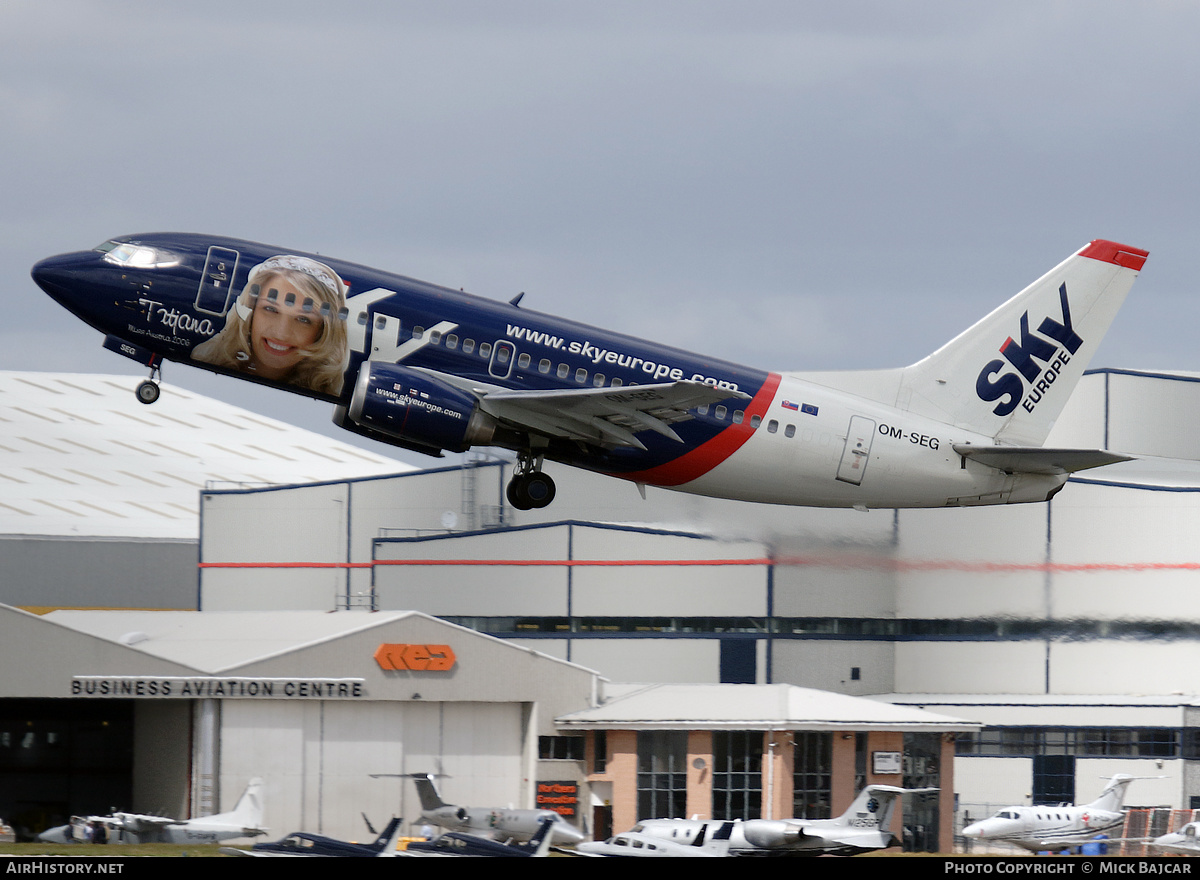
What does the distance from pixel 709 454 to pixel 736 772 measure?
23332 millimetres

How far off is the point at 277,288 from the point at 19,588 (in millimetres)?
56376

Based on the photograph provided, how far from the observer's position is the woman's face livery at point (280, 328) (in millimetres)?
35562

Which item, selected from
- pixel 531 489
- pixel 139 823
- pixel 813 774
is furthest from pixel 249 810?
pixel 813 774

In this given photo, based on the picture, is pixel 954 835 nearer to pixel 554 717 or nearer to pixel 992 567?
pixel 992 567

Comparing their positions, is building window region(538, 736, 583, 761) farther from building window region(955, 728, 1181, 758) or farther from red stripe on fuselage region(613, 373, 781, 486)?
red stripe on fuselage region(613, 373, 781, 486)

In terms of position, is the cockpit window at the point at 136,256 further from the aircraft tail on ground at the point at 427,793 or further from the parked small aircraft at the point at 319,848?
the aircraft tail on ground at the point at 427,793

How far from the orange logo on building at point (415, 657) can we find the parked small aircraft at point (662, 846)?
973 cm

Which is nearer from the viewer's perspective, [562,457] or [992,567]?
[562,457]

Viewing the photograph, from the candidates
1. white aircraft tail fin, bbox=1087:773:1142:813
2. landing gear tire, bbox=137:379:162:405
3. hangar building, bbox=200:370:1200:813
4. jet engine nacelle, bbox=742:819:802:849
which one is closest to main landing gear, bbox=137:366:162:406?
landing gear tire, bbox=137:379:162:405

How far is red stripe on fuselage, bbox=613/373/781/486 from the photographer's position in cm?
3844

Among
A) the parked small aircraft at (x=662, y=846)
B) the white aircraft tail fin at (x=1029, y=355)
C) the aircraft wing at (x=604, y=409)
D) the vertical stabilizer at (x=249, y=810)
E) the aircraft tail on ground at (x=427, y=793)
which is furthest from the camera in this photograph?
the aircraft tail on ground at (x=427, y=793)

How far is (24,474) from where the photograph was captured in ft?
309

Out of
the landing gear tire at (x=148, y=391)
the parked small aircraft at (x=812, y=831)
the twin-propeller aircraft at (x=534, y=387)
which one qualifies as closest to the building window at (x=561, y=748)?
the parked small aircraft at (x=812, y=831)
